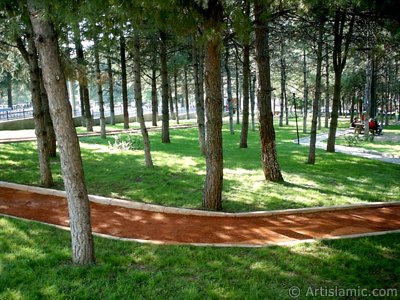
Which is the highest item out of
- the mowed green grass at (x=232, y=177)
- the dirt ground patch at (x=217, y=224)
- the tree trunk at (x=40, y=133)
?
the tree trunk at (x=40, y=133)

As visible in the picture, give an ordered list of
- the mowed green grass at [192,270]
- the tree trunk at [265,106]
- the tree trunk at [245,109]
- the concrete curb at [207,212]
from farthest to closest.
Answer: the tree trunk at [245,109], the tree trunk at [265,106], the concrete curb at [207,212], the mowed green grass at [192,270]

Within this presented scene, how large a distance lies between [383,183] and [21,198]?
9.52 meters

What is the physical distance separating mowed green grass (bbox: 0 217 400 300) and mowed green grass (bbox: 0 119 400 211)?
2.39 m

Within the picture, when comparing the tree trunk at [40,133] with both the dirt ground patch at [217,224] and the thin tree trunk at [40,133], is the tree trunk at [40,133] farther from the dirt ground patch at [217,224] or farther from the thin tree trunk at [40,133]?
the dirt ground patch at [217,224]

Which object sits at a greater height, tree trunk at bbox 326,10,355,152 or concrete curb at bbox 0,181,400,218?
tree trunk at bbox 326,10,355,152

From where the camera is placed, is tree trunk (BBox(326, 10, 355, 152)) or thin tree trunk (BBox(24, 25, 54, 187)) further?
tree trunk (BBox(326, 10, 355, 152))

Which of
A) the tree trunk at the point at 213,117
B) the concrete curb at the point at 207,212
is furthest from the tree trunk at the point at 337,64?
the tree trunk at the point at 213,117

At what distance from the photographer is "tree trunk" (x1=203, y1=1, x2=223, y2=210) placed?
6.87 metres

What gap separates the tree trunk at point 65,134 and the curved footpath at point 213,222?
1.24 m

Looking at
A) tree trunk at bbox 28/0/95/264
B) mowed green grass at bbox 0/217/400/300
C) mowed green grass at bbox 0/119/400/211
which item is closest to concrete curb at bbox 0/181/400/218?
mowed green grass at bbox 0/119/400/211

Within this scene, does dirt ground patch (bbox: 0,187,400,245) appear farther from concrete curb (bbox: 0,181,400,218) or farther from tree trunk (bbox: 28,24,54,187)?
tree trunk (bbox: 28,24,54,187)

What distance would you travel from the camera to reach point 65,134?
15.0 ft

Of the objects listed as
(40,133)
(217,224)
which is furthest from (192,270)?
(40,133)

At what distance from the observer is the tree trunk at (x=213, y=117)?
22.5 feet
